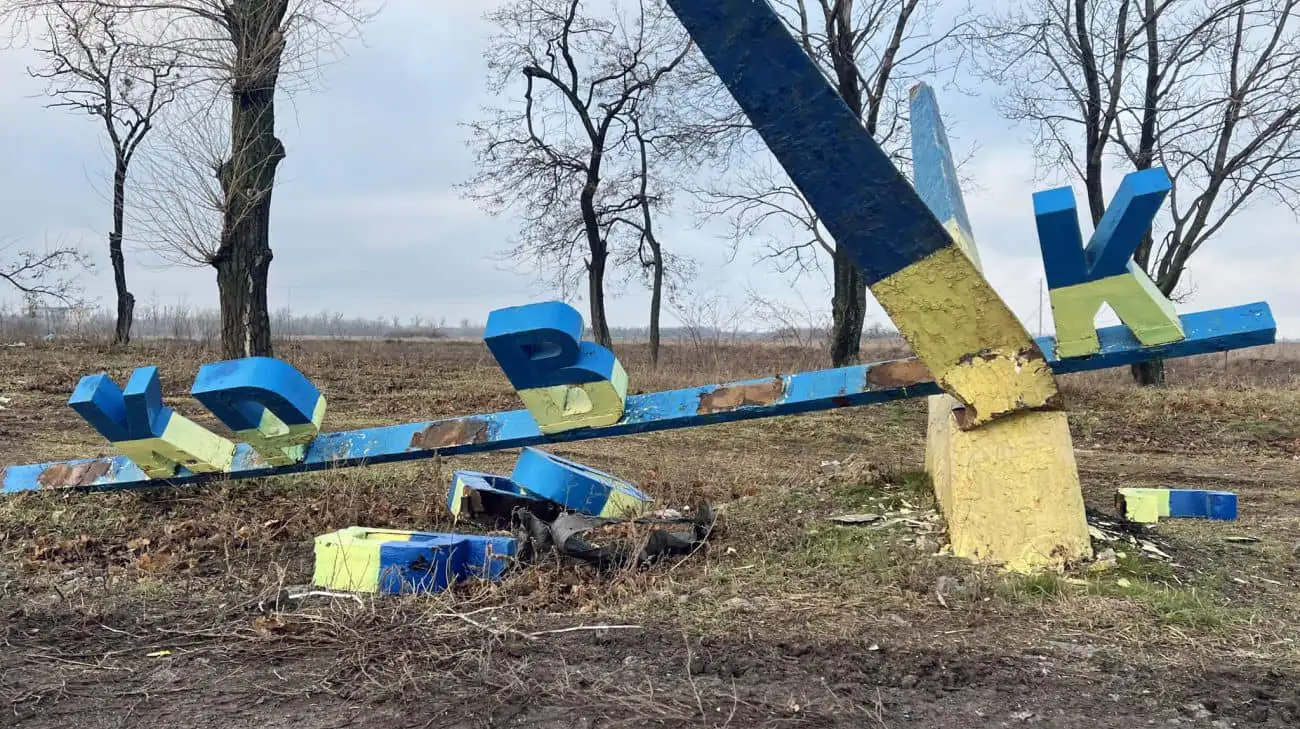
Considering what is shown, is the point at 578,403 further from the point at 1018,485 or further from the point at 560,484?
the point at 1018,485

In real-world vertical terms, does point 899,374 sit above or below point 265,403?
above

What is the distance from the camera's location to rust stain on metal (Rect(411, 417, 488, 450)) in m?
4.56

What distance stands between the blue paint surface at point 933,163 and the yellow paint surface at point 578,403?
1.78m

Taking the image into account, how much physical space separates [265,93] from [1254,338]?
1175cm

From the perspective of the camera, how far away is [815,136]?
321 centimetres

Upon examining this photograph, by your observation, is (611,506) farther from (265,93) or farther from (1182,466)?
(265,93)

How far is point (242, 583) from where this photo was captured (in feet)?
11.7

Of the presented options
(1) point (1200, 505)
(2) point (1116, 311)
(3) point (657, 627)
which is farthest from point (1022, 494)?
(3) point (657, 627)

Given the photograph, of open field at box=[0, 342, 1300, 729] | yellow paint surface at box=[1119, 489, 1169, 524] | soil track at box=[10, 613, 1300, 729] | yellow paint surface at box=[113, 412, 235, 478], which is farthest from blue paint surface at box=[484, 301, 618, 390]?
yellow paint surface at box=[1119, 489, 1169, 524]

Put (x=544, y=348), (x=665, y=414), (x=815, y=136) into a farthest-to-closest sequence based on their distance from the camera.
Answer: (x=665, y=414) → (x=544, y=348) → (x=815, y=136)

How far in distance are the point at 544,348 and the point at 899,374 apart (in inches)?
63.3

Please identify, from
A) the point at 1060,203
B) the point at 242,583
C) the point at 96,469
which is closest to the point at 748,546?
the point at 1060,203

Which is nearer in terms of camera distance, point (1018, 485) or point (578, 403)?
point (1018, 485)

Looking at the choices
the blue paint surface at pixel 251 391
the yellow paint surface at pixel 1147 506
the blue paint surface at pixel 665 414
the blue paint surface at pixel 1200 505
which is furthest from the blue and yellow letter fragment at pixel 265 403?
the blue paint surface at pixel 1200 505
